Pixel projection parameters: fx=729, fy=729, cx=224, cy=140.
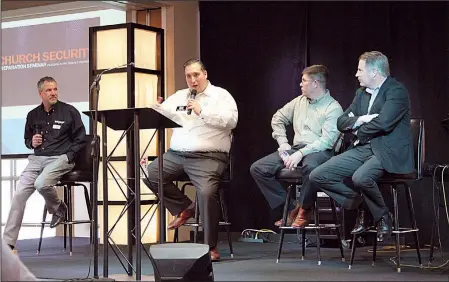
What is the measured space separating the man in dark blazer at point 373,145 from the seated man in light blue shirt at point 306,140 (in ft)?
0.91

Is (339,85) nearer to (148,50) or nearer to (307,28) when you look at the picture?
(307,28)

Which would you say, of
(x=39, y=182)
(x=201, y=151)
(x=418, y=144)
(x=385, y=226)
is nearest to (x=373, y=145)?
(x=418, y=144)

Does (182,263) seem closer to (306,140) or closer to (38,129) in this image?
(306,140)

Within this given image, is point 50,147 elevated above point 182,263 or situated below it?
above

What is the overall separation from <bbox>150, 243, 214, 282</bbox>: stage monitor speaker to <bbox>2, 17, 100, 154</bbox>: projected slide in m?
3.74

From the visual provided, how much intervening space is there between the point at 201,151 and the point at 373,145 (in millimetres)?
1207

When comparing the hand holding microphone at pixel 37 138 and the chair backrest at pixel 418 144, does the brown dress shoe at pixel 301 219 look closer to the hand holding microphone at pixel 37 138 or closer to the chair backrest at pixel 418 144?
the chair backrest at pixel 418 144

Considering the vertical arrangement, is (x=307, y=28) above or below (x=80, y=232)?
above

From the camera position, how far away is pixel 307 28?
6.38m

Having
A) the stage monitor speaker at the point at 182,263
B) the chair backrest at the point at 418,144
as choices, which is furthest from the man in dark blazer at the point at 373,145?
the stage monitor speaker at the point at 182,263

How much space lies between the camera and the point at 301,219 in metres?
4.77

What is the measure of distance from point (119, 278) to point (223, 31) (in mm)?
3334

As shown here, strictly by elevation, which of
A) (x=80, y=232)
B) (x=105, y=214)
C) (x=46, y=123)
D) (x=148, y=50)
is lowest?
(x=80, y=232)

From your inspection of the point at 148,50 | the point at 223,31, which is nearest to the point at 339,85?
the point at 223,31
